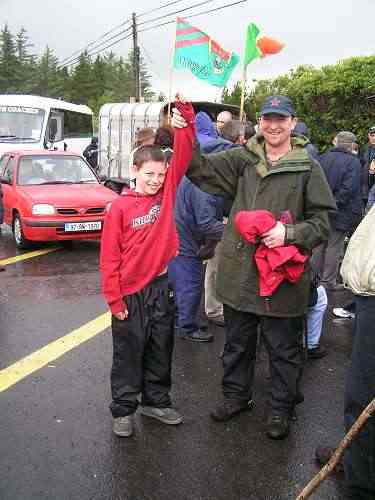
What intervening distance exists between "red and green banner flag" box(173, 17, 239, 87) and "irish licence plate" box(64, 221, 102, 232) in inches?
121

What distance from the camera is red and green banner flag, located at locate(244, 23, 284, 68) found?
602 centimetres

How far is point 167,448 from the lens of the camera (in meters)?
3.24

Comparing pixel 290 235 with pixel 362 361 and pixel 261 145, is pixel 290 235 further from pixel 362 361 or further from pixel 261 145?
pixel 362 361

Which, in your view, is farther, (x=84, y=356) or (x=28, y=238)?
(x=28, y=238)

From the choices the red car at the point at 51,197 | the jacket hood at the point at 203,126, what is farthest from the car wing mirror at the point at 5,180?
the jacket hood at the point at 203,126

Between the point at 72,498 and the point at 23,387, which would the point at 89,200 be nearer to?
the point at 23,387

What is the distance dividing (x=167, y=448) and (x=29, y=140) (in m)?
15.2

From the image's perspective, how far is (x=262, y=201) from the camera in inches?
128

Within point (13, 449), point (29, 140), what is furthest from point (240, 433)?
point (29, 140)

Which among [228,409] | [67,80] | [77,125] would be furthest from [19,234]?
[67,80]

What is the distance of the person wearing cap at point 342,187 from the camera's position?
21.1 ft

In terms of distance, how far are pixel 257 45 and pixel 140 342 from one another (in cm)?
409

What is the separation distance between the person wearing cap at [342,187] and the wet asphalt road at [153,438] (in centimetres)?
178

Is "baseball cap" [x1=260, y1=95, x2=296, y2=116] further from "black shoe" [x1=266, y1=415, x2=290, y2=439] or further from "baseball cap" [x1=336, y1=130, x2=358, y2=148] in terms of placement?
"baseball cap" [x1=336, y1=130, x2=358, y2=148]
